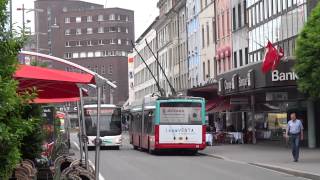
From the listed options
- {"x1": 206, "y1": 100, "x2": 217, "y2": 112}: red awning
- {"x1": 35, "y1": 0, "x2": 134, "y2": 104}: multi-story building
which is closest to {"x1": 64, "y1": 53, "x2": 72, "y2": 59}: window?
{"x1": 35, "y1": 0, "x2": 134, "y2": 104}: multi-story building

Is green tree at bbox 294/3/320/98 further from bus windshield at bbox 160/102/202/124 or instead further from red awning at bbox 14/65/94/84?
red awning at bbox 14/65/94/84

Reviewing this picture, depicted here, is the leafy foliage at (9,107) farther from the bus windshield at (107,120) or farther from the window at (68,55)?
the window at (68,55)

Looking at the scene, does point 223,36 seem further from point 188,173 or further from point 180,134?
point 188,173

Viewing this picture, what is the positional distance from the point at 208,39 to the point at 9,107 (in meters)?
54.3

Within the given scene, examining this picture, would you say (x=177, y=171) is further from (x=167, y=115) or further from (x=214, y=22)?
(x=214, y=22)

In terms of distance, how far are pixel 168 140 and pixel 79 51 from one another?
112510 millimetres

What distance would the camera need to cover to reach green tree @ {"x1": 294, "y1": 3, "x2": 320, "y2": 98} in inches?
1008

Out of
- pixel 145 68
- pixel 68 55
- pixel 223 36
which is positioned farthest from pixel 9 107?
pixel 68 55

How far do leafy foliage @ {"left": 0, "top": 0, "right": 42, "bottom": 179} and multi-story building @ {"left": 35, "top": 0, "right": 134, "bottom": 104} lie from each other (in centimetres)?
13463

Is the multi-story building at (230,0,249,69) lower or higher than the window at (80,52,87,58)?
lower

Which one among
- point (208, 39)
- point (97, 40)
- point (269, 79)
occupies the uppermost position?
point (97, 40)

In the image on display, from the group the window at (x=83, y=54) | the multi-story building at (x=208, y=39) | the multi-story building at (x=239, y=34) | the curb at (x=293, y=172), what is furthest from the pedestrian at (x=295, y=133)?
the window at (x=83, y=54)

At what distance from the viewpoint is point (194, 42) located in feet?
222

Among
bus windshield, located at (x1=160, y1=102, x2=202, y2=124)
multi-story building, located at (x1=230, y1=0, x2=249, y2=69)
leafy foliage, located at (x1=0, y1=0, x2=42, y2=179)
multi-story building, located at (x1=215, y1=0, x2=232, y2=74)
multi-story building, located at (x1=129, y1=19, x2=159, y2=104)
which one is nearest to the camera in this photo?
leafy foliage, located at (x1=0, y1=0, x2=42, y2=179)
